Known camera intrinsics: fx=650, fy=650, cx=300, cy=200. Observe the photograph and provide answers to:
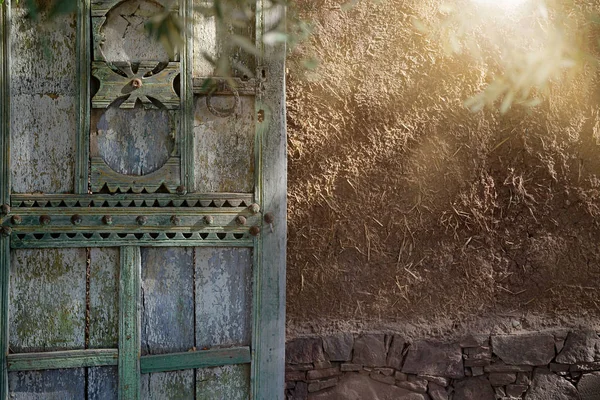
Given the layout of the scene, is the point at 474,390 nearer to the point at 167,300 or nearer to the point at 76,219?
the point at 167,300

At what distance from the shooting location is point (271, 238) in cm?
282

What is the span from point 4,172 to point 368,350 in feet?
5.73

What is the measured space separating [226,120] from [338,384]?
1.30 meters

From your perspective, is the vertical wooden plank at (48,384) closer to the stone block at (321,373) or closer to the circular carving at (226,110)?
the stone block at (321,373)

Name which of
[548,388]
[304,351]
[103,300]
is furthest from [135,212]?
[548,388]

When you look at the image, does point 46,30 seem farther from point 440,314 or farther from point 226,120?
point 440,314

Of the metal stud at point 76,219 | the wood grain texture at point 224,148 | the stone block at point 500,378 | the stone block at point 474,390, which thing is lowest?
the stone block at point 474,390

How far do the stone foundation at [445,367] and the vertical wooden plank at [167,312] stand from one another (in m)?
0.49

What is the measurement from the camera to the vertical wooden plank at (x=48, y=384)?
8.79 feet

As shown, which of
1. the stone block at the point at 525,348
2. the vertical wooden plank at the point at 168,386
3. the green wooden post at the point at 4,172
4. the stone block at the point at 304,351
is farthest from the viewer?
the stone block at the point at 525,348

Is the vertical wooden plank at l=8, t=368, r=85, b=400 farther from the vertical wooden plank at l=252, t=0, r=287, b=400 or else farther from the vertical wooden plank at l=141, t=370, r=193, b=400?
the vertical wooden plank at l=252, t=0, r=287, b=400

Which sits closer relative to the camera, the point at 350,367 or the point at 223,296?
the point at 223,296

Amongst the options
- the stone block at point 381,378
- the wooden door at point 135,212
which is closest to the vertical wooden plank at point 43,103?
the wooden door at point 135,212

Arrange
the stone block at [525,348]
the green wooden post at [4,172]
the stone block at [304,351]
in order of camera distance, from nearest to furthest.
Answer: the green wooden post at [4,172] → the stone block at [304,351] → the stone block at [525,348]
